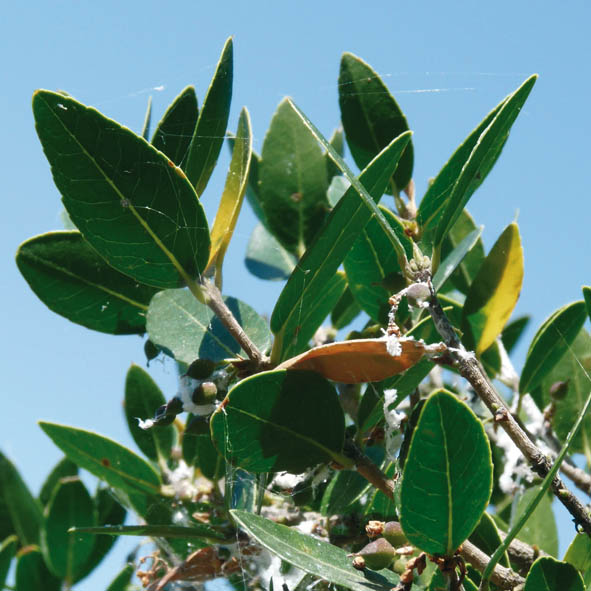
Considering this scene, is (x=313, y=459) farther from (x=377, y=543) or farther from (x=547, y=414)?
(x=547, y=414)

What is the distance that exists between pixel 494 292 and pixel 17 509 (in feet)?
5.97

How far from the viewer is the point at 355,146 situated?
1402 mm

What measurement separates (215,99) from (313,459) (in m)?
0.54

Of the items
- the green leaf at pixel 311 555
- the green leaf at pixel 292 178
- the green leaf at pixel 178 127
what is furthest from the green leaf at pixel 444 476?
the green leaf at pixel 292 178

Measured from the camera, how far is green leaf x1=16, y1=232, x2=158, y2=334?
1275 millimetres

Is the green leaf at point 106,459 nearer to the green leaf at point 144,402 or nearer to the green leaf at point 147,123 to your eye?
the green leaf at point 144,402


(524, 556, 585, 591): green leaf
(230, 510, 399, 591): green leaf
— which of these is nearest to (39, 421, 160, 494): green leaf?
(230, 510, 399, 591): green leaf

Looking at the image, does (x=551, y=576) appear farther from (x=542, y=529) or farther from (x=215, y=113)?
(x=215, y=113)

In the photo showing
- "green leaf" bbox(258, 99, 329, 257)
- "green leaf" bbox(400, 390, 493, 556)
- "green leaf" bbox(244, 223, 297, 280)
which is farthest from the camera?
"green leaf" bbox(244, 223, 297, 280)

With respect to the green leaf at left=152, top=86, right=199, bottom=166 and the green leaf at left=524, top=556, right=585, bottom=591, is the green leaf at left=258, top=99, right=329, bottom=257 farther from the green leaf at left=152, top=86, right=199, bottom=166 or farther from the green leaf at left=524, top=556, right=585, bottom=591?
the green leaf at left=524, top=556, right=585, bottom=591

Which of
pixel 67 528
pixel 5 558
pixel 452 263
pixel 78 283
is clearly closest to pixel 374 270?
pixel 452 263

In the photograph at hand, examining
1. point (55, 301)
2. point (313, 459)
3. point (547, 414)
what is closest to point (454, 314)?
point (547, 414)

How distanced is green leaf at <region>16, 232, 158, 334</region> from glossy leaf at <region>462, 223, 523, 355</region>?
0.57 meters

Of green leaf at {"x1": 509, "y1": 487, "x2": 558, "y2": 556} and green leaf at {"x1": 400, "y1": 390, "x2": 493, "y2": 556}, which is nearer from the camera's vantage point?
green leaf at {"x1": 400, "y1": 390, "x2": 493, "y2": 556}
